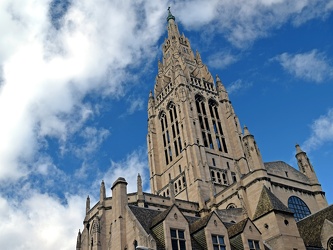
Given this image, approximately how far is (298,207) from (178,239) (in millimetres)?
32026

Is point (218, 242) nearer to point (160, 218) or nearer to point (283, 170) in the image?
point (160, 218)

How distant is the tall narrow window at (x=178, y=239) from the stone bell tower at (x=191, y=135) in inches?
1166

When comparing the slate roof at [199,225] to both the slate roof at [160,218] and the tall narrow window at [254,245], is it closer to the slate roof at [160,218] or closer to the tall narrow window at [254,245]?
the slate roof at [160,218]

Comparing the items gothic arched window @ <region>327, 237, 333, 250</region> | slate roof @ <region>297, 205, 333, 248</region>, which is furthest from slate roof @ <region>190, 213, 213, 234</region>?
gothic arched window @ <region>327, 237, 333, 250</region>

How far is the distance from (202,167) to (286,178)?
13743 mm

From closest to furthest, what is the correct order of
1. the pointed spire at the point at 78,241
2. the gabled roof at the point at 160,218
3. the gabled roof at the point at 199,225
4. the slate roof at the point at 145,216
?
the gabled roof at the point at 160,218 → the gabled roof at the point at 199,225 → the slate roof at the point at 145,216 → the pointed spire at the point at 78,241

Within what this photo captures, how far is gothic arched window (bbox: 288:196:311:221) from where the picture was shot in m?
49.8

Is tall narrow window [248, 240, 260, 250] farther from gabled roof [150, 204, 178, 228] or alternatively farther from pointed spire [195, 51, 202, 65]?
pointed spire [195, 51, 202, 65]

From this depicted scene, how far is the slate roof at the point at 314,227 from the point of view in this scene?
1355 inches

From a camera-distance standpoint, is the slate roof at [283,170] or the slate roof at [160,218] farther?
the slate roof at [283,170]

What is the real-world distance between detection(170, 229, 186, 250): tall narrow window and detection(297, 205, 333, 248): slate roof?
47.3 ft

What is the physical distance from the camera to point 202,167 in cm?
6025

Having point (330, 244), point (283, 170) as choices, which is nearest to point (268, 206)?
point (330, 244)

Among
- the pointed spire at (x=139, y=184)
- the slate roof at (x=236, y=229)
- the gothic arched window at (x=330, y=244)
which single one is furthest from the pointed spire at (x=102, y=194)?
the gothic arched window at (x=330, y=244)
